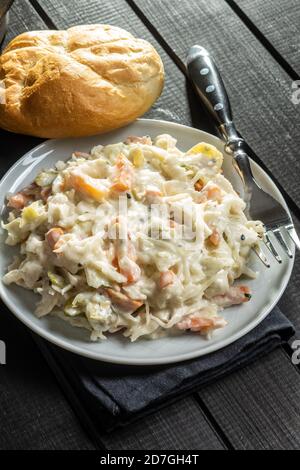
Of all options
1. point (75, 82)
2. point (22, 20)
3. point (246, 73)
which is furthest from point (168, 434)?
point (22, 20)

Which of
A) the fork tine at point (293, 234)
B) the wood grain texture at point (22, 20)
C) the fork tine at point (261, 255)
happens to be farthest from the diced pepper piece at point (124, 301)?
the wood grain texture at point (22, 20)

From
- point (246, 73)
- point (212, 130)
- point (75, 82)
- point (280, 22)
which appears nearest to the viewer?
point (75, 82)

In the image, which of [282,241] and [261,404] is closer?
[261,404]

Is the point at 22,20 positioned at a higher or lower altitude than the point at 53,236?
higher

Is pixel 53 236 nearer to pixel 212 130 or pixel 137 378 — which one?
pixel 137 378

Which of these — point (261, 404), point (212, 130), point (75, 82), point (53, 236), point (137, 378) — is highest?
point (75, 82)

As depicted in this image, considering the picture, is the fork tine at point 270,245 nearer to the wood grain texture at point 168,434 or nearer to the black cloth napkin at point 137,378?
the black cloth napkin at point 137,378
